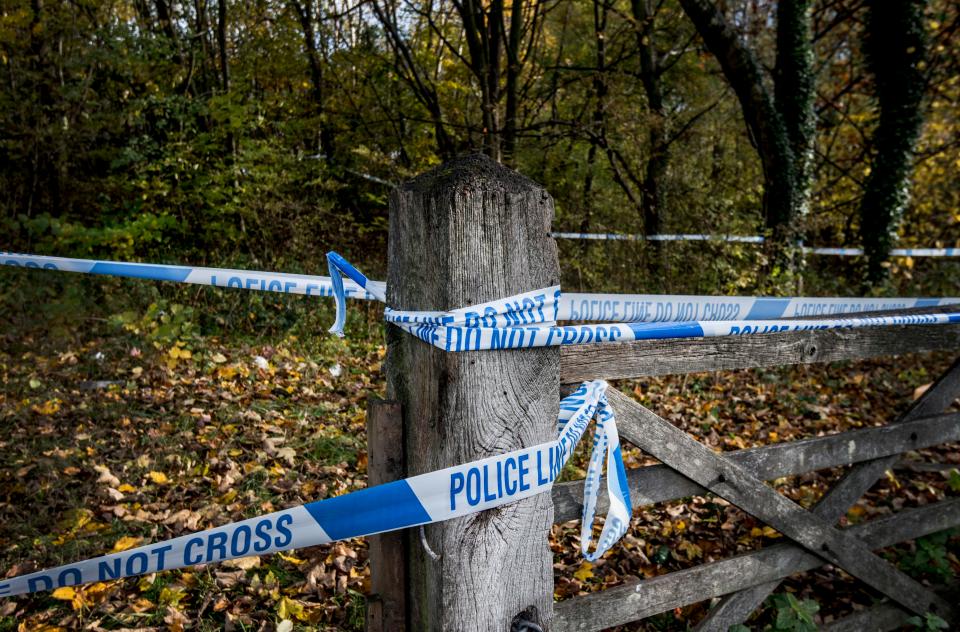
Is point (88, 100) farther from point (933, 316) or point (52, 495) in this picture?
point (933, 316)

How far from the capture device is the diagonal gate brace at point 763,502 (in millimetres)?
1973

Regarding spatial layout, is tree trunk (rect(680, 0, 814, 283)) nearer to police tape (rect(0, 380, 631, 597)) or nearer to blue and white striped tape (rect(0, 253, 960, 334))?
blue and white striped tape (rect(0, 253, 960, 334))

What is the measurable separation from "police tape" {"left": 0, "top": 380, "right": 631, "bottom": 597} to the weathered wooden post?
0.04 metres

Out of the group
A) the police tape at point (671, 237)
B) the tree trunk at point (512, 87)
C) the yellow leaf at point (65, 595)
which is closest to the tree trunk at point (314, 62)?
the tree trunk at point (512, 87)

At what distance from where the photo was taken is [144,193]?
26.7ft

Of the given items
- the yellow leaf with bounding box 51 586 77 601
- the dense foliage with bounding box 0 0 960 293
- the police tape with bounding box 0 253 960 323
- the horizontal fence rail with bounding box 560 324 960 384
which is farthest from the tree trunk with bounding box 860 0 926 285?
the yellow leaf with bounding box 51 586 77 601

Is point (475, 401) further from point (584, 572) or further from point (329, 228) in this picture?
point (329, 228)

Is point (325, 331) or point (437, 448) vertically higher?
point (437, 448)

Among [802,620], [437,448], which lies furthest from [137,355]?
[802,620]

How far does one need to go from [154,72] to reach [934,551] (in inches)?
401

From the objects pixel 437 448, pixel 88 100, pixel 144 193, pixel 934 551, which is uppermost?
pixel 88 100

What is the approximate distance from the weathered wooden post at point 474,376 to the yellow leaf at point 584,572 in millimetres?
1827

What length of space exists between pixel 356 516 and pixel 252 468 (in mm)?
2820

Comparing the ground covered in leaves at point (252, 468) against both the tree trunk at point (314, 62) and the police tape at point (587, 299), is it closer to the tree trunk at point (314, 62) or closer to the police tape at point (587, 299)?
the police tape at point (587, 299)
